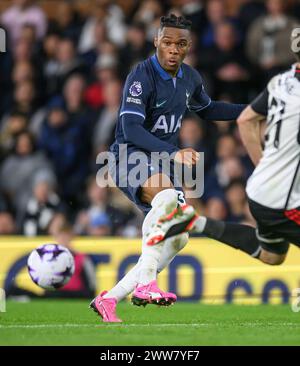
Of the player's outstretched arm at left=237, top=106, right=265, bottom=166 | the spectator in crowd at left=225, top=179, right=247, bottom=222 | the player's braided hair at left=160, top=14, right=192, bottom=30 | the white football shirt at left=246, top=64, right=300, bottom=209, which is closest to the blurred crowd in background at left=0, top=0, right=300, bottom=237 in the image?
the spectator in crowd at left=225, top=179, right=247, bottom=222

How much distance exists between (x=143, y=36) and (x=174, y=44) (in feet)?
22.4

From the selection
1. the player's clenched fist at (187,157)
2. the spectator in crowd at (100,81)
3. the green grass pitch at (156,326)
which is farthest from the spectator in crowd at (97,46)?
the player's clenched fist at (187,157)

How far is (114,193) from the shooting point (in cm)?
1398

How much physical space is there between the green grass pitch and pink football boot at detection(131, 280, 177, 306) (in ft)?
0.66

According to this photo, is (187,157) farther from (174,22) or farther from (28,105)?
(28,105)

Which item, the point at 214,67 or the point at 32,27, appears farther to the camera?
the point at 32,27

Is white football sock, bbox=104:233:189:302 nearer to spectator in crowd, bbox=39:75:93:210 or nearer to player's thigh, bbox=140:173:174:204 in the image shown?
player's thigh, bbox=140:173:174:204

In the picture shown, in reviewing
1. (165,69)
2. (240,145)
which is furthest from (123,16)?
(165,69)

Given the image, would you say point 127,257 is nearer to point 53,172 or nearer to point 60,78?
point 53,172

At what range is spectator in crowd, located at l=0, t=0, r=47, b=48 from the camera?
55.7 feet

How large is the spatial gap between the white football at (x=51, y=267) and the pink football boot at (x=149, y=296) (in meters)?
1.52

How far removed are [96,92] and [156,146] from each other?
298 inches

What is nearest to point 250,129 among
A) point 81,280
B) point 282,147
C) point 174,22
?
point 282,147

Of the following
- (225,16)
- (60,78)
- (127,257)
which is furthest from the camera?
(60,78)
